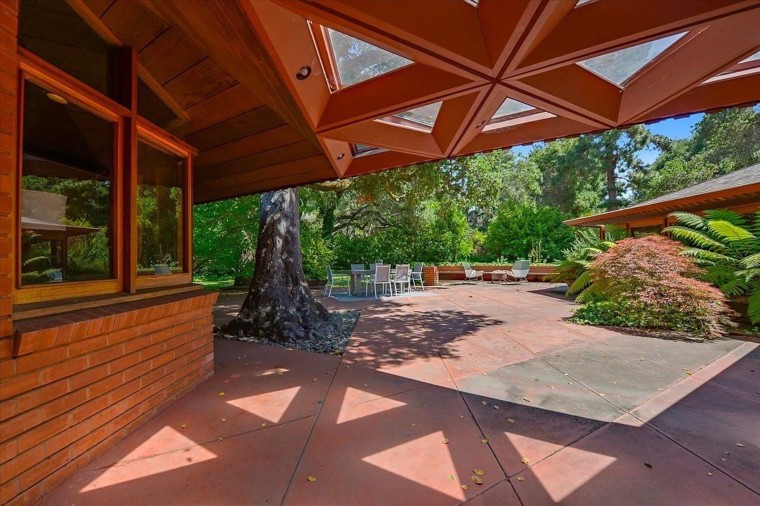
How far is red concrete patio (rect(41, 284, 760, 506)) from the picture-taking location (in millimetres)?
1966

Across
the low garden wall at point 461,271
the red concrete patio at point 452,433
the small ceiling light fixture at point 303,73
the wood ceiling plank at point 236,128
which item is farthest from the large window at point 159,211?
the low garden wall at point 461,271

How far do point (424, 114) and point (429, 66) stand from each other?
1061mm

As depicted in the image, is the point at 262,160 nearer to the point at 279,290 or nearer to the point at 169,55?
the point at 169,55

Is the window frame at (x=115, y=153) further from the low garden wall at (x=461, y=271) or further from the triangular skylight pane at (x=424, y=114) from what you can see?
the low garden wall at (x=461, y=271)

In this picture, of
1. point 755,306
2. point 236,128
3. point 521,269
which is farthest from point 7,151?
point 521,269

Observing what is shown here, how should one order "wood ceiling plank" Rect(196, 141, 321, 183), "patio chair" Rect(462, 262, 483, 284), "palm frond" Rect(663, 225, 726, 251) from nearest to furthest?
"wood ceiling plank" Rect(196, 141, 321, 183) → "palm frond" Rect(663, 225, 726, 251) → "patio chair" Rect(462, 262, 483, 284)

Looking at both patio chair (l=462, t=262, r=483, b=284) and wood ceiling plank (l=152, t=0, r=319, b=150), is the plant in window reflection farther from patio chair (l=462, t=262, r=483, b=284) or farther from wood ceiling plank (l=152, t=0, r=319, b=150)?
patio chair (l=462, t=262, r=483, b=284)

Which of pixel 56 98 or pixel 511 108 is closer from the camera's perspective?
pixel 56 98

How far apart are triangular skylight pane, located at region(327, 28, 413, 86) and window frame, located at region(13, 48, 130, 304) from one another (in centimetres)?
Answer: 178

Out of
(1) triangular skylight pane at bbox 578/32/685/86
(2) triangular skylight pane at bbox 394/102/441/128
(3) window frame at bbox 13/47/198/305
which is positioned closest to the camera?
(3) window frame at bbox 13/47/198/305

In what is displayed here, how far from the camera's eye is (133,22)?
249 centimetres

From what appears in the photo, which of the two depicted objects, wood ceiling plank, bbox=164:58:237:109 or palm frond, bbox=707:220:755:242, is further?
palm frond, bbox=707:220:755:242

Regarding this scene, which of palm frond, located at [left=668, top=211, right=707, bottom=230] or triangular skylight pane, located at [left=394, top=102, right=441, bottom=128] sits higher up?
triangular skylight pane, located at [left=394, top=102, right=441, bottom=128]

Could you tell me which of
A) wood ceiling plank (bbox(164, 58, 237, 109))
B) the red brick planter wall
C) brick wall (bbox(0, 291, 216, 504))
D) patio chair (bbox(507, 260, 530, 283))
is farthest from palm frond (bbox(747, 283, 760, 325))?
the red brick planter wall
